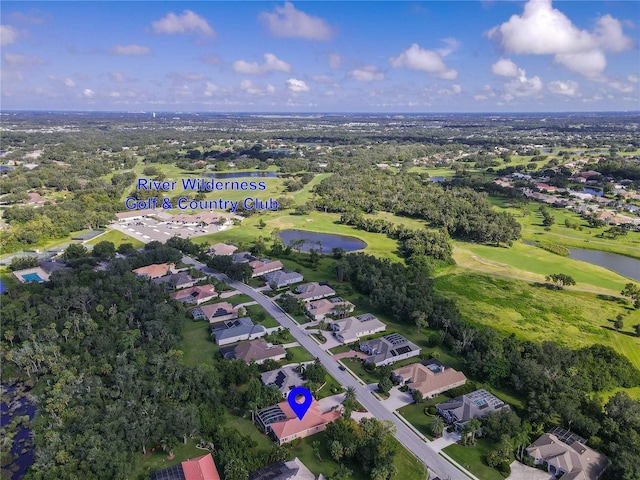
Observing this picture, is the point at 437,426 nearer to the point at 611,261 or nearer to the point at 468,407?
the point at 468,407

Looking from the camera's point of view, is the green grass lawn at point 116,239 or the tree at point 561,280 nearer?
the tree at point 561,280

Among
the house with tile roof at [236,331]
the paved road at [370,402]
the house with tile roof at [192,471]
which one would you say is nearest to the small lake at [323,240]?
the paved road at [370,402]

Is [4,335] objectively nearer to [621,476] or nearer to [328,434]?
[328,434]

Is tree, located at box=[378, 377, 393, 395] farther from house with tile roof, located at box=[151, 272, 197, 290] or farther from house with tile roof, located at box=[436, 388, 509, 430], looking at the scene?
house with tile roof, located at box=[151, 272, 197, 290]

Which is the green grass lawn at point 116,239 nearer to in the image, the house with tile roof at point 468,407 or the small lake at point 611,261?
the house with tile roof at point 468,407

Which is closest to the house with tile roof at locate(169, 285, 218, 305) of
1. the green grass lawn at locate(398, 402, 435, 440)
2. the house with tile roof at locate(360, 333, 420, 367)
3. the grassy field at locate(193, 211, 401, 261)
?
the house with tile roof at locate(360, 333, 420, 367)
